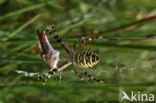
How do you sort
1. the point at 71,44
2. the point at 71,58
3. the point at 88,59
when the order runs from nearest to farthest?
the point at 88,59, the point at 71,58, the point at 71,44

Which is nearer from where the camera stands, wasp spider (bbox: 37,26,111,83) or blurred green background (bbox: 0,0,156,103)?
wasp spider (bbox: 37,26,111,83)

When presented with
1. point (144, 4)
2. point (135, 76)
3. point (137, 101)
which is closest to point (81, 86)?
point (137, 101)

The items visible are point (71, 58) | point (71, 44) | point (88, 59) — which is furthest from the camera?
point (71, 44)

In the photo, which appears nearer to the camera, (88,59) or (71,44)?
(88,59)

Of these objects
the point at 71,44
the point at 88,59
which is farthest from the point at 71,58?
the point at 71,44

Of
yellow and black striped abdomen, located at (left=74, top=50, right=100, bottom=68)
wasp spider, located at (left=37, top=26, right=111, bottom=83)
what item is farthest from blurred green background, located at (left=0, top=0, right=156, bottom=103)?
yellow and black striped abdomen, located at (left=74, top=50, right=100, bottom=68)

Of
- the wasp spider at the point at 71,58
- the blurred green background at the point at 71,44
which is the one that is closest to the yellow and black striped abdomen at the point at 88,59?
the wasp spider at the point at 71,58

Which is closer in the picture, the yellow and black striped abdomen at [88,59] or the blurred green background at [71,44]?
the yellow and black striped abdomen at [88,59]

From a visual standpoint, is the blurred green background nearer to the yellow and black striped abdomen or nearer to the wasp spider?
the wasp spider

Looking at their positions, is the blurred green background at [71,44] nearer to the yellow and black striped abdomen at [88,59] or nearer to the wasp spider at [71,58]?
the wasp spider at [71,58]

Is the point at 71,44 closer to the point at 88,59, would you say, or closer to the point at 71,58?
the point at 71,58
